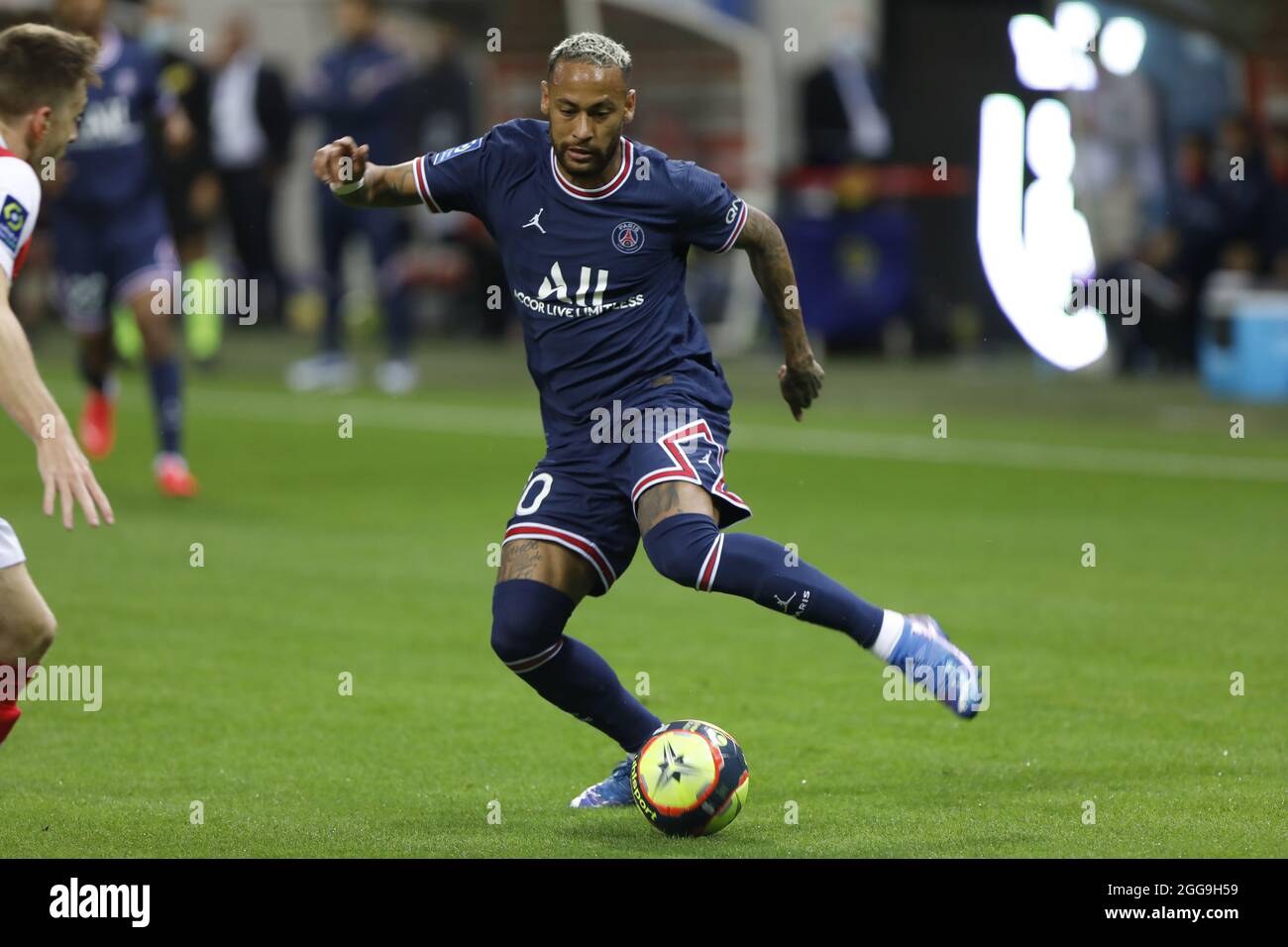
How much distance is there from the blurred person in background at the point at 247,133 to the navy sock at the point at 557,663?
691 inches

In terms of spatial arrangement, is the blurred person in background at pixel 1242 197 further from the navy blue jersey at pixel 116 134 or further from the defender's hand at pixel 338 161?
the defender's hand at pixel 338 161

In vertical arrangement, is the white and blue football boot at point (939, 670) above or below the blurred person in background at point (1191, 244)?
below

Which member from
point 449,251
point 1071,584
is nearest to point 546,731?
point 1071,584

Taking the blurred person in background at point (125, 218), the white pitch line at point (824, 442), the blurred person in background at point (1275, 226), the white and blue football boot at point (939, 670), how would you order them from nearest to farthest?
the white and blue football boot at point (939, 670)
the blurred person in background at point (125, 218)
the white pitch line at point (824, 442)
the blurred person in background at point (1275, 226)

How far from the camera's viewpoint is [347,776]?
257 inches

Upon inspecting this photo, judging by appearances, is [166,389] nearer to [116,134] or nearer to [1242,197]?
[116,134]

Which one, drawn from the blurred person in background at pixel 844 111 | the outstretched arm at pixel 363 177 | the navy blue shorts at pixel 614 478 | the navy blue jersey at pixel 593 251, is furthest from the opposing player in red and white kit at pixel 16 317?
the blurred person in background at pixel 844 111

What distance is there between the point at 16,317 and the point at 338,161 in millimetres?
1089

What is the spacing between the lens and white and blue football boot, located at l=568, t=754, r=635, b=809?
6195 mm

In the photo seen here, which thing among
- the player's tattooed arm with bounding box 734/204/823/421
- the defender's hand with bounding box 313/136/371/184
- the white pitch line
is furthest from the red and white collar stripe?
the white pitch line

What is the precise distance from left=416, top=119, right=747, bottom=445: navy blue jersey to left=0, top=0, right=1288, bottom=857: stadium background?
1.23 m

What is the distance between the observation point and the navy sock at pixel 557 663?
597cm

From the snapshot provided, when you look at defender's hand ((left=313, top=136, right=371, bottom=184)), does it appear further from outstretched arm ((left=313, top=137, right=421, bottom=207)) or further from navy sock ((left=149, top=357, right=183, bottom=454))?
navy sock ((left=149, top=357, right=183, bottom=454))

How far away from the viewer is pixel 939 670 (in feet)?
18.6
